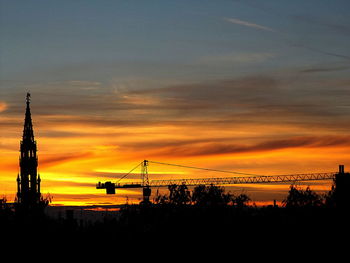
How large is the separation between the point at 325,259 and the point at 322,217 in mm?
14255

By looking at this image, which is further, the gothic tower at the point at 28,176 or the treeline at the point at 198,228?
the gothic tower at the point at 28,176

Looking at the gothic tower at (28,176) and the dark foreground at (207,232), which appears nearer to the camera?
the dark foreground at (207,232)

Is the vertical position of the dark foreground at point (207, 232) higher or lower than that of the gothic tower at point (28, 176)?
lower

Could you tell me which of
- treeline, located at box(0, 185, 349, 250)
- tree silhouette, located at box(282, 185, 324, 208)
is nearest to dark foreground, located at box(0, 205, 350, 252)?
treeline, located at box(0, 185, 349, 250)

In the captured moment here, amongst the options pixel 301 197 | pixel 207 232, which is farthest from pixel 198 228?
pixel 301 197

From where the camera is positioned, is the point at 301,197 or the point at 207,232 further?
the point at 301,197

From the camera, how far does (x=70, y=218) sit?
332 ft

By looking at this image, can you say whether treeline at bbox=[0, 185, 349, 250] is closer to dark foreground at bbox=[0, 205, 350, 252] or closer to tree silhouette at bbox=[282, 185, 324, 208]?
dark foreground at bbox=[0, 205, 350, 252]

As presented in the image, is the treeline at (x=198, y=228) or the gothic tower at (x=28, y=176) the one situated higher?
the gothic tower at (x=28, y=176)

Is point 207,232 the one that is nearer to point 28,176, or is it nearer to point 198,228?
point 198,228

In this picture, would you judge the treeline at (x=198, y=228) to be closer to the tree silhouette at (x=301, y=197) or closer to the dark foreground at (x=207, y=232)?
the dark foreground at (x=207, y=232)

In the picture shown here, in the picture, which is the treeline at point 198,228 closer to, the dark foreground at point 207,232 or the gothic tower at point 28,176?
the dark foreground at point 207,232

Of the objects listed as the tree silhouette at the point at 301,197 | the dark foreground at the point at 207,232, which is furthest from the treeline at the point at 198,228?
the tree silhouette at the point at 301,197

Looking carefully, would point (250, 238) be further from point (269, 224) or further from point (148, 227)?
point (148, 227)
